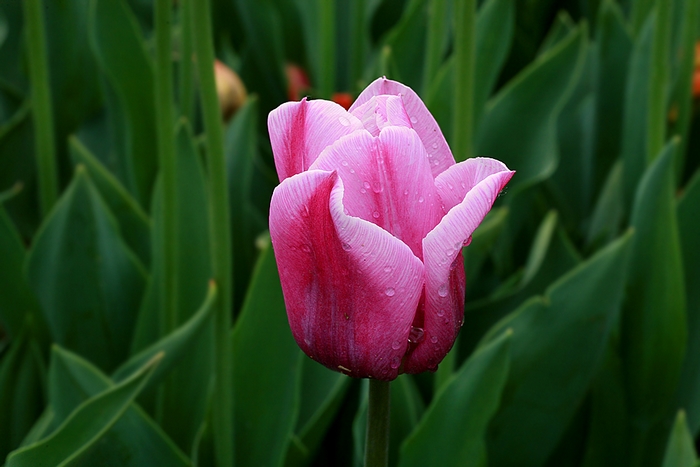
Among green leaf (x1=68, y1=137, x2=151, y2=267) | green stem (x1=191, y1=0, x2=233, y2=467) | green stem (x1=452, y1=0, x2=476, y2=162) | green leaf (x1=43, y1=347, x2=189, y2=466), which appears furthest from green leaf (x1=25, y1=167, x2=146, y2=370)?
green stem (x1=452, y1=0, x2=476, y2=162)

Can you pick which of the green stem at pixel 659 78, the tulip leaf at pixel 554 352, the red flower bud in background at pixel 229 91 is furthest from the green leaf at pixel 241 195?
the green stem at pixel 659 78

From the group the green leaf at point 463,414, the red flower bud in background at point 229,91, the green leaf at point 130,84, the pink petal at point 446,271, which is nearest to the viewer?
the pink petal at point 446,271

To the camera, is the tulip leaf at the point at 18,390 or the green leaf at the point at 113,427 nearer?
the green leaf at the point at 113,427

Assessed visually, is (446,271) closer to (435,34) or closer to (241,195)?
A: (435,34)

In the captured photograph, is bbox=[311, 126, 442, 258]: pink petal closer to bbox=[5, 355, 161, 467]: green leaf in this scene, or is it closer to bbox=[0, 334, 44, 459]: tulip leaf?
bbox=[5, 355, 161, 467]: green leaf

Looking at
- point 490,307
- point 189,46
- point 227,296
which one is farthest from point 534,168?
point 227,296

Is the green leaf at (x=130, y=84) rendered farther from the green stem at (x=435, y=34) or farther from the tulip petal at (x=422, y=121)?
the tulip petal at (x=422, y=121)

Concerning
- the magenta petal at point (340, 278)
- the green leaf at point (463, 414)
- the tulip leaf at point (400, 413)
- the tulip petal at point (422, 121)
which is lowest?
the tulip leaf at point (400, 413)

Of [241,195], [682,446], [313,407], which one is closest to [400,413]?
[313,407]

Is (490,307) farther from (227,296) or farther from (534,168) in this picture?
(227,296)
